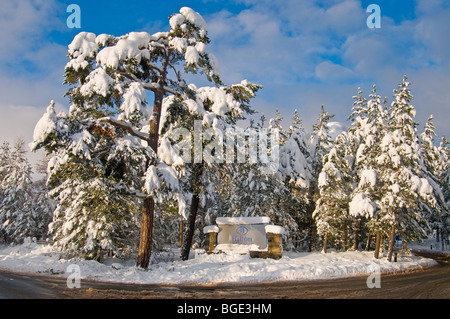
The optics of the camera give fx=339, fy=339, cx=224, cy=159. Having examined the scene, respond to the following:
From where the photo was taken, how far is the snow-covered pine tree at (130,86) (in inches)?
554

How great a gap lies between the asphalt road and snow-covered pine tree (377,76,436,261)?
28.8 feet

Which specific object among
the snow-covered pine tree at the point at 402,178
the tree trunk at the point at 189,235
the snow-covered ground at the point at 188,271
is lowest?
the snow-covered ground at the point at 188,271

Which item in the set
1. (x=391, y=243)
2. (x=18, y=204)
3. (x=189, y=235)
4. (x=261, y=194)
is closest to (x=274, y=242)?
(x=189, y=235)

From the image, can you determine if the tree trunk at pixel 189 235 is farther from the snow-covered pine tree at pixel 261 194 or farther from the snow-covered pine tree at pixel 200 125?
the snow-covered pine tree at pixel 261 194

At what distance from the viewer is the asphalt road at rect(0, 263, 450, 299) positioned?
33.6 ft

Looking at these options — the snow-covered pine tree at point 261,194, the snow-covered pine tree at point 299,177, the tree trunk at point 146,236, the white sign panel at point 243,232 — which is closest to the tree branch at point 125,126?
the tree trunk at point 146,236

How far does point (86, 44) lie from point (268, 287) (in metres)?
12.8

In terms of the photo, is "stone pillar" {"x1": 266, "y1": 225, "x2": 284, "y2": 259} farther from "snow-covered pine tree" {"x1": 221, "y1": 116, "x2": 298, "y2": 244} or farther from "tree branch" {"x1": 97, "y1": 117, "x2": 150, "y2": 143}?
"tree branch" {"x1": 97, "y1": 117, "x2": 150, "y2": 143}

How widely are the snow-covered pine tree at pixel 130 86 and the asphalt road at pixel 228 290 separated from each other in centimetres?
416

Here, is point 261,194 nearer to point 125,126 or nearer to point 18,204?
point 125,126

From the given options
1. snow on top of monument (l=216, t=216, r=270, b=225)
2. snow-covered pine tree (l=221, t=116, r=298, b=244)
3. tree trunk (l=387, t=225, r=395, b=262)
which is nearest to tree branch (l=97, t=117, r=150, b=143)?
snow on top of monument (l=216, t=216, r=270, b=225)

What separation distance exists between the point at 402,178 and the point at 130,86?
58.6 ft

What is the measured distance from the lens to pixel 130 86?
1442 cm
